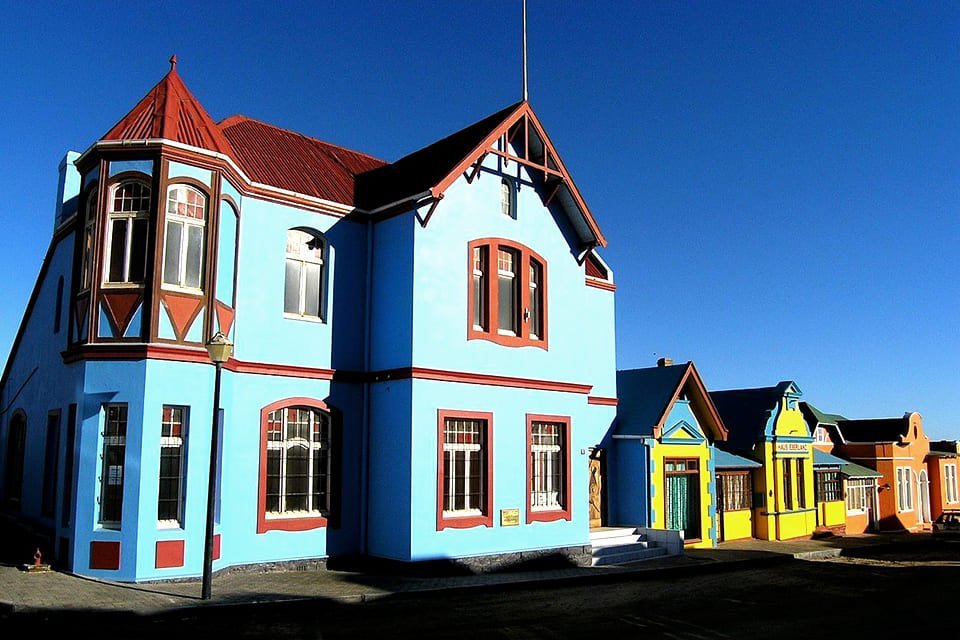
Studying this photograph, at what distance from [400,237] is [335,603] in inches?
298

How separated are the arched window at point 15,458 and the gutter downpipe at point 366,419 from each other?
8.60 m

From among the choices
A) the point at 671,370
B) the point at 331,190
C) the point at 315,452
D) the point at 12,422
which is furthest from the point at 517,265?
the point at 12,422

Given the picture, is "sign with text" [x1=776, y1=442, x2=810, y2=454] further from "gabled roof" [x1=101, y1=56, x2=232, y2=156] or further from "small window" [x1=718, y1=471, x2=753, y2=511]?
"gabled roof" [x1=101, y1=56, x2=232, y2=156]

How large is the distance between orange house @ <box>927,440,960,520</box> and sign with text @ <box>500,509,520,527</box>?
31.3 metres

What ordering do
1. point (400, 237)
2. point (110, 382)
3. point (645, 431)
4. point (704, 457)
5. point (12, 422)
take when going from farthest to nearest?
point (704, 457) < point (645, 431) < point (12, 422) < point (400, 237) < point (110, 382)

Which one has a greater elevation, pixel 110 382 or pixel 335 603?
pixel 110 382

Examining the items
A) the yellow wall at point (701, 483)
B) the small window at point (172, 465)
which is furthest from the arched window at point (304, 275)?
the yellow wall at point (701, 483)

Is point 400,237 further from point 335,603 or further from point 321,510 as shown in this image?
point 335,603

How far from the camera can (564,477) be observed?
1923cm

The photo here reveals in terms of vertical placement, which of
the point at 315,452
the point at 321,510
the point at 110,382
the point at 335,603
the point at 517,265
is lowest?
the point at 335,603

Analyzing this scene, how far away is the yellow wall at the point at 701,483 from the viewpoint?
76.0ft

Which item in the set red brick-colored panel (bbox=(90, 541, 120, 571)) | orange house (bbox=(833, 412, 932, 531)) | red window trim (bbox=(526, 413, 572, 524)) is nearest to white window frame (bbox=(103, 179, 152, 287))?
red brick-colored panel (bbox=(90, 541, 120, 571))

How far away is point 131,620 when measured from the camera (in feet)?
37.3

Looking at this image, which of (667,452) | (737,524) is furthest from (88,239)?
(737,524)
